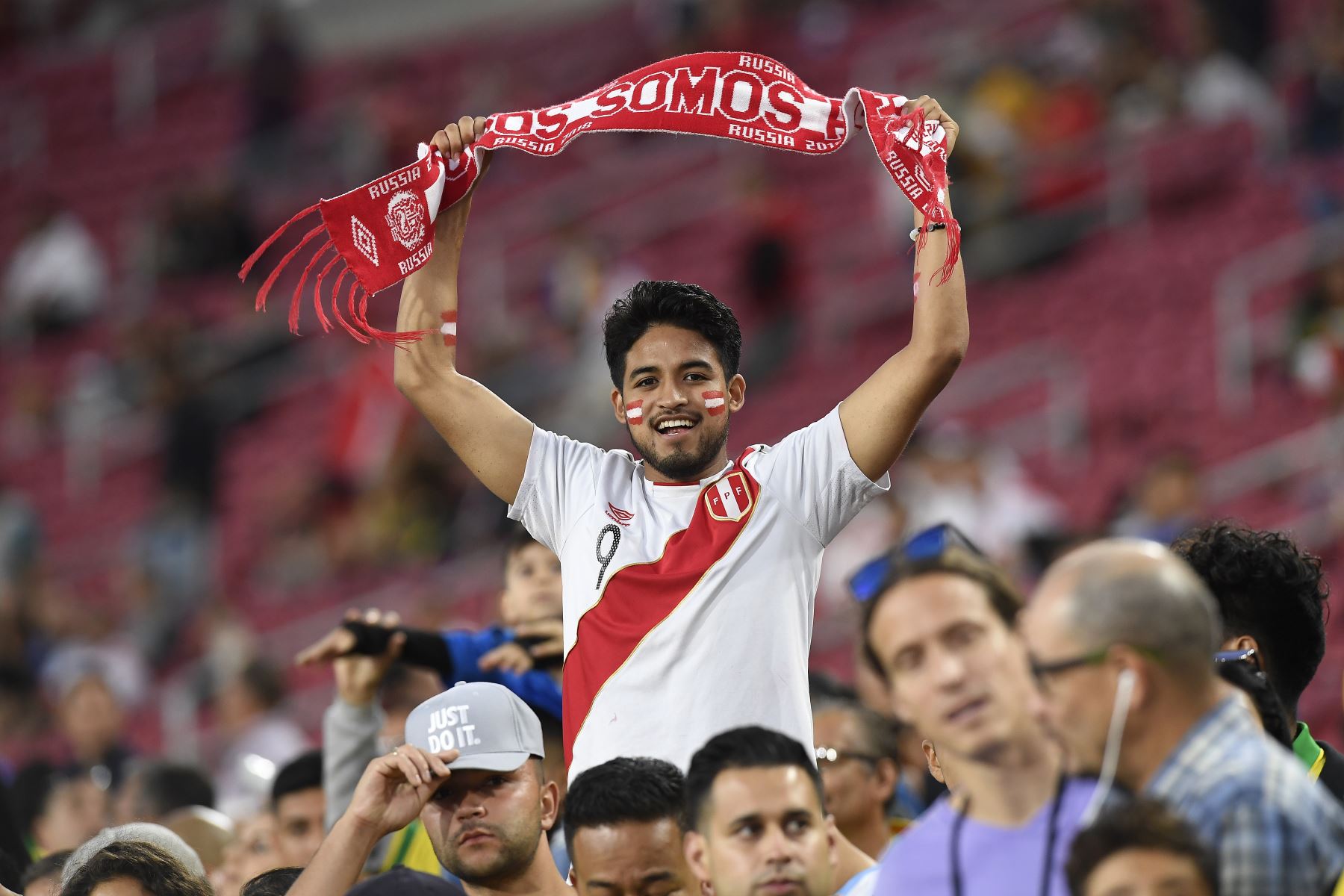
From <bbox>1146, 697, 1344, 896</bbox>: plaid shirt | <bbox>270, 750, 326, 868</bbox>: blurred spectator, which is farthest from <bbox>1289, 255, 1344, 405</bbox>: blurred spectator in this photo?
<bbox>1146, 697, 1344, 896</bbox>: plaid shirt

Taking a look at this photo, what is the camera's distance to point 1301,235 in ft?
35.1

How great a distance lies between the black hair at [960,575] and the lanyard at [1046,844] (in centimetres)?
30

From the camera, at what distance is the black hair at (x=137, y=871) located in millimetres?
4375

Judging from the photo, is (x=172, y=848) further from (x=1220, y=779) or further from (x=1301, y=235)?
(x=1301, y=235)

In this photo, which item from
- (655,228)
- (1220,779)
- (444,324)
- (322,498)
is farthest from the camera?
(655,228)

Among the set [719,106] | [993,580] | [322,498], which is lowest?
[993,580]

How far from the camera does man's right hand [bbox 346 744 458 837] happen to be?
13.6 ft

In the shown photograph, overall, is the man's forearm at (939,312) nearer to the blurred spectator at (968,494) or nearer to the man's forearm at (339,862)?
the man's forearm at (339,862)

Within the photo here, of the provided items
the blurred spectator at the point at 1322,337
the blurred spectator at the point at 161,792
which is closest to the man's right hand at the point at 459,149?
the blurred spectator at the point at 161,792

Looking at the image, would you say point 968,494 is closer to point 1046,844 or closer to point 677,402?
point 677,402

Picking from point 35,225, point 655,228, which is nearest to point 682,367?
point 655,228

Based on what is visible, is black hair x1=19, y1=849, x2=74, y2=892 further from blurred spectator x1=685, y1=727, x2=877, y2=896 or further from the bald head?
the bald head

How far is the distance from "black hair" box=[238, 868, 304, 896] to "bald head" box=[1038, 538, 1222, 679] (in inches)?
91.0

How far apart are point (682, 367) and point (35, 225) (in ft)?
44.1
